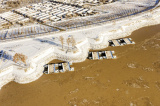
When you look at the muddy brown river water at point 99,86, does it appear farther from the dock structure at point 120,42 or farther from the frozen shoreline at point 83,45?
the dock structure at point 120,42

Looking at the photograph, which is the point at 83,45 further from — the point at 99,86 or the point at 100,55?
the point at 99,86

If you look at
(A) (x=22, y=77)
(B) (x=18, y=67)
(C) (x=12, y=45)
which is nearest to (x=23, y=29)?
(C) (x=12, y=45)

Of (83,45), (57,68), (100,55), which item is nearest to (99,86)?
(100,55)

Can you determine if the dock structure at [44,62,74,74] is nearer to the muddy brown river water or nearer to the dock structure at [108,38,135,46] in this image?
the muddy brown river water

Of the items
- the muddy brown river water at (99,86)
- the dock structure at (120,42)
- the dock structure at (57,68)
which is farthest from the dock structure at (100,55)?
the dock structure at (57,68)

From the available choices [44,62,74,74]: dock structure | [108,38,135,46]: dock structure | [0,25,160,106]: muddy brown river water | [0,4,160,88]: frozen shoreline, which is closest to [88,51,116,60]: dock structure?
[0,25,160,106]: muddy brown river water

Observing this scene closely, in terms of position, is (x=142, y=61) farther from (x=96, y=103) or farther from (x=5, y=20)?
(x=5, y=20)
